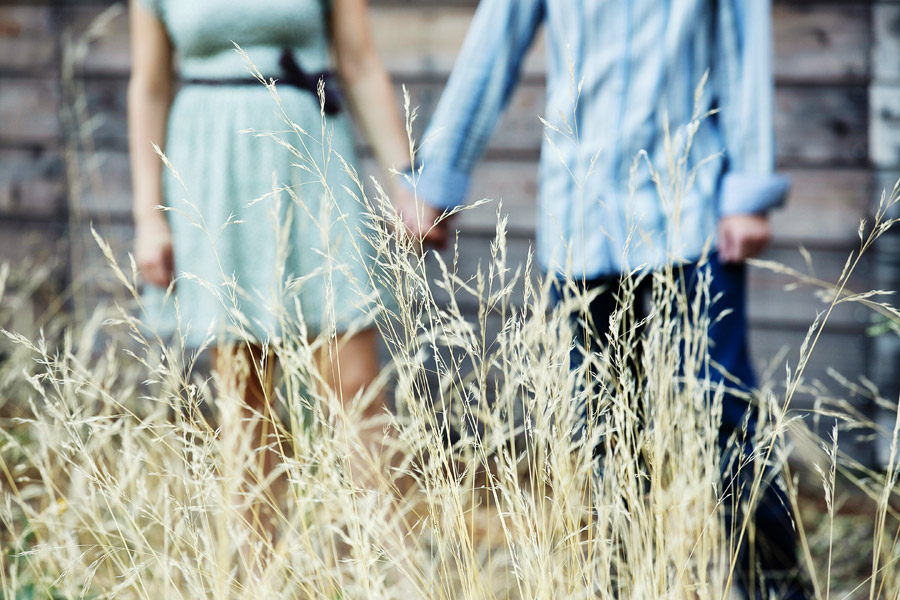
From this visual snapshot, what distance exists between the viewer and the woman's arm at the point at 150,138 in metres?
1.41

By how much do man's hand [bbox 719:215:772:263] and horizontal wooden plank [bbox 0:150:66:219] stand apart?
9.13ft

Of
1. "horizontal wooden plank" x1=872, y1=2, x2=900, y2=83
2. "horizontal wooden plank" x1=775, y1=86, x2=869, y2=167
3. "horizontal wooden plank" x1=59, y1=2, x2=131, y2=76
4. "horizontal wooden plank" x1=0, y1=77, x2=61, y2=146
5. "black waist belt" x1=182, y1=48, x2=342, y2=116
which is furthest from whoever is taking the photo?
"horizontal wooden plank" x1=0, y1=77, x2=61, y2=146

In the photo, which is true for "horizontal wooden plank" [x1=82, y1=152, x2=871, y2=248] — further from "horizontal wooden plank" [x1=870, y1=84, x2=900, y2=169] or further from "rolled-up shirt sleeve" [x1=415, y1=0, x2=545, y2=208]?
"rolled-up shirt sleeve" [x1=415, y1=0, x2=545, y2=208]

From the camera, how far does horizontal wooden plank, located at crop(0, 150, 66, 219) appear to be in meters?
3.03

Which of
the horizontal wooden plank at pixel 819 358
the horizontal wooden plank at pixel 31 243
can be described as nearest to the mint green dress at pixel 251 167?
the horizontal wooden plank at pixel 819 358

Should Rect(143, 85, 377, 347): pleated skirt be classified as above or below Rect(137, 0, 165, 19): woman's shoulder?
below

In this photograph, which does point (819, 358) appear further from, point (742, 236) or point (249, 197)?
point (249, 197)

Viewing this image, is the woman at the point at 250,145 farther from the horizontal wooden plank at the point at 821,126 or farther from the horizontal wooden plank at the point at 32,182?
the horizontal wooden plank at the point at 32,182

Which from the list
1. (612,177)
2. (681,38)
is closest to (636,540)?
(612,177)

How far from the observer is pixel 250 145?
1.39 meters

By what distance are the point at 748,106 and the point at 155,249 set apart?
3.80 ft

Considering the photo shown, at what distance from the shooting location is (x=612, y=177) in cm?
129

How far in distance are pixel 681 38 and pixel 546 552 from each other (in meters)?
0.90

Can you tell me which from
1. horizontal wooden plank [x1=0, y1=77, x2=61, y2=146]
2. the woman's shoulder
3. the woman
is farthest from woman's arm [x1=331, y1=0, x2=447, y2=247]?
horizontal wooden plank [x1=0, y1=77, x2=61, y2=146]
